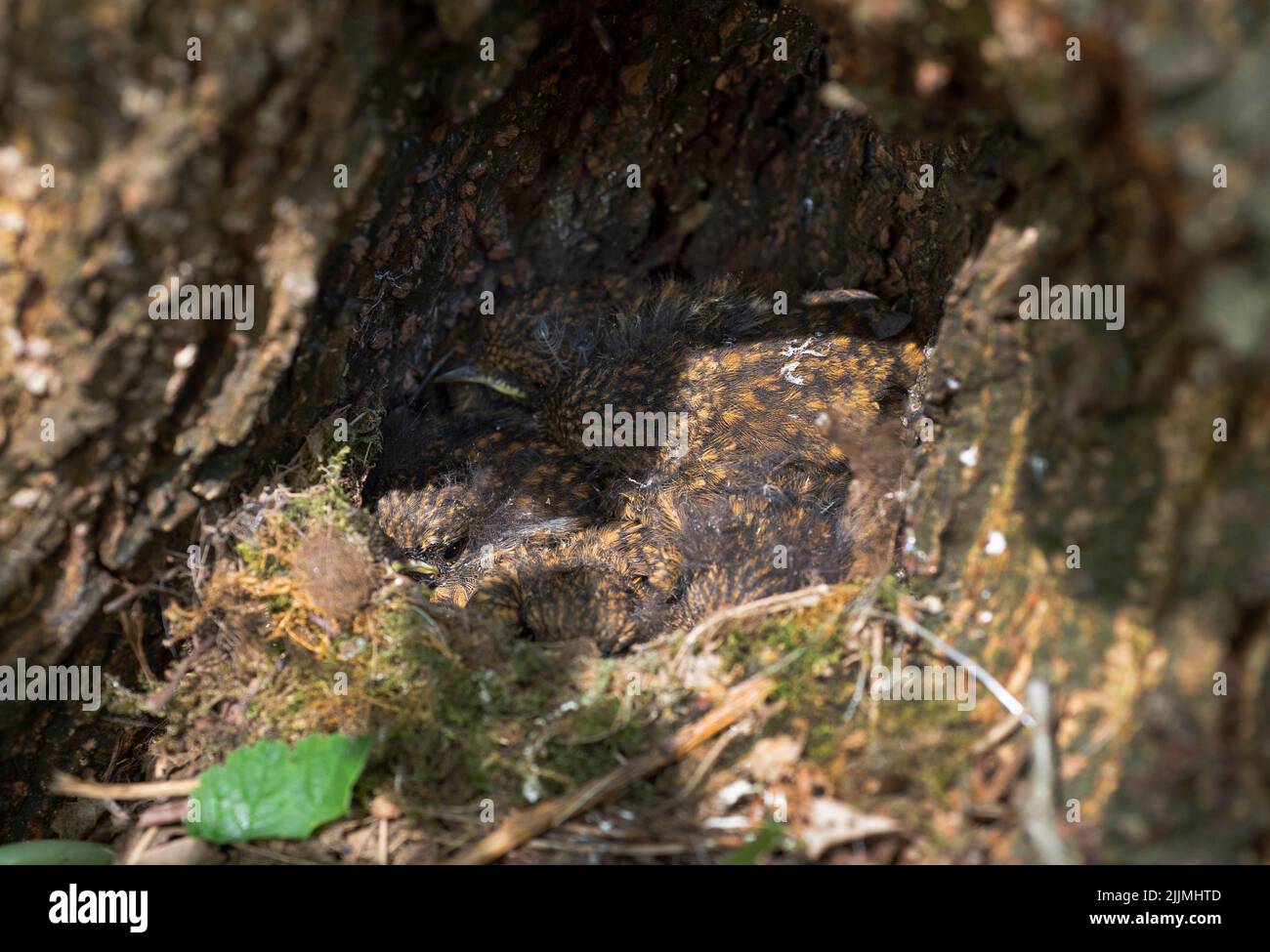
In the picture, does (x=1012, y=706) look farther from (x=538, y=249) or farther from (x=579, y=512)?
(x=538, y=249)

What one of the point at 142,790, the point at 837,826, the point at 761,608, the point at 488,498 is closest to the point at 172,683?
the point at 142,790

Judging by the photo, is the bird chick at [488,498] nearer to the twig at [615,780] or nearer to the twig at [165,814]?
the twig at [165,814]

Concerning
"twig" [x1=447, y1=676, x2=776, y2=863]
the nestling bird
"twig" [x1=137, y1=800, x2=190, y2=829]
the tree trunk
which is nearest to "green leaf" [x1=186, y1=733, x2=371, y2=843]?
"twig" [x1=137, y1=800, x2=190, y2=829]

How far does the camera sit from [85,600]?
96.7 inches

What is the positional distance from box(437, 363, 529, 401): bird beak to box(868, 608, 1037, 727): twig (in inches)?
90.4

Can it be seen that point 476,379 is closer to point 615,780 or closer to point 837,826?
point 615,780

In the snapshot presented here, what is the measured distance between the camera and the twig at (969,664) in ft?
6.64

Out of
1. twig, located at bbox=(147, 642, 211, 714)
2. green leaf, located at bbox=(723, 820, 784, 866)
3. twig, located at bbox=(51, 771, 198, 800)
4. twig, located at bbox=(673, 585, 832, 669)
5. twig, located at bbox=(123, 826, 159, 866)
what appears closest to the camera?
green leaf, located at bbox=(723, 820, 784, 866)

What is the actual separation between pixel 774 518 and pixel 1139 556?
154 centimetres

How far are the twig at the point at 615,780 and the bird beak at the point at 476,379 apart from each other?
223 centimetres

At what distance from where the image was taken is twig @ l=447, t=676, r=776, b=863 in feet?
7.02

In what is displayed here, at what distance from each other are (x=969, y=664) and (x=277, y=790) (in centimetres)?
163

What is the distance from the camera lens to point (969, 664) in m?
2.17

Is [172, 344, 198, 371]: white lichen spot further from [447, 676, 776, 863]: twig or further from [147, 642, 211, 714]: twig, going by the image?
[447, 676, 776, 863]: twig
